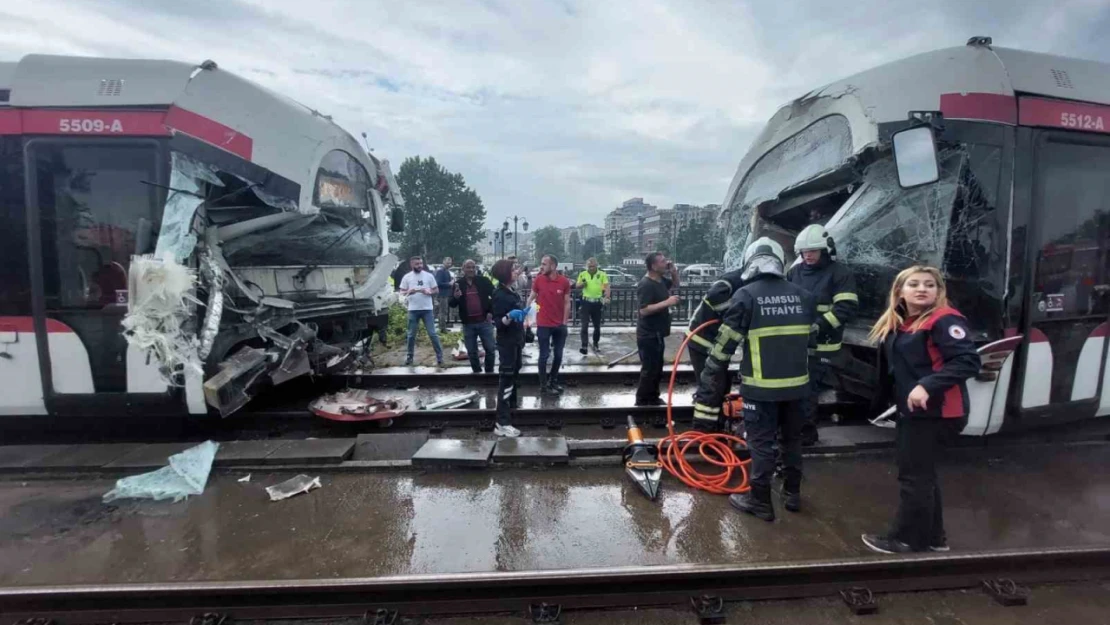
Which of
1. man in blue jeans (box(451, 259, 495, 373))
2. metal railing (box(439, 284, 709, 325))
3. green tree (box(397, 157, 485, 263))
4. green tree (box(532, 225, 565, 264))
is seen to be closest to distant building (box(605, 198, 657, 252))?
green tree (box(532, 225, 565, 264))

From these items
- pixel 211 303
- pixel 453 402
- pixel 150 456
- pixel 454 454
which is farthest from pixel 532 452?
pixel 150 456

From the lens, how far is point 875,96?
414 centimetres

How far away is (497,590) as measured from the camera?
8.82ft

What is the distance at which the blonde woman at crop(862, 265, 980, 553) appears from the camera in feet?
8.98

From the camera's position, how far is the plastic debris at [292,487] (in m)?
3.72

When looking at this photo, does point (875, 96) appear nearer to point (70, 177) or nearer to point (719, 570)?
point (719, 570)

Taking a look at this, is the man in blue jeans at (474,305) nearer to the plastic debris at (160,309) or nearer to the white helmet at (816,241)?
the plastic debris at (160,309)

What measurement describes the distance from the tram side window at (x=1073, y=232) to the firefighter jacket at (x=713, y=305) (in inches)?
88.0

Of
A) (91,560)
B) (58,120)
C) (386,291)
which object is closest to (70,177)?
(58,120)

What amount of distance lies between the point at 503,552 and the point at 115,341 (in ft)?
12.2

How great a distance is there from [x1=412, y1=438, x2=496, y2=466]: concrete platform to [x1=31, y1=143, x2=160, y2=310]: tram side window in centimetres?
274

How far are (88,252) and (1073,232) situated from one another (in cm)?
801

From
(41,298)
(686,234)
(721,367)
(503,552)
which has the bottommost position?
(503,552)

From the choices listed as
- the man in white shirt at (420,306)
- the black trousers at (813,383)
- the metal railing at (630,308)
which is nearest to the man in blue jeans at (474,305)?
the man in white shirt at (420,306)
